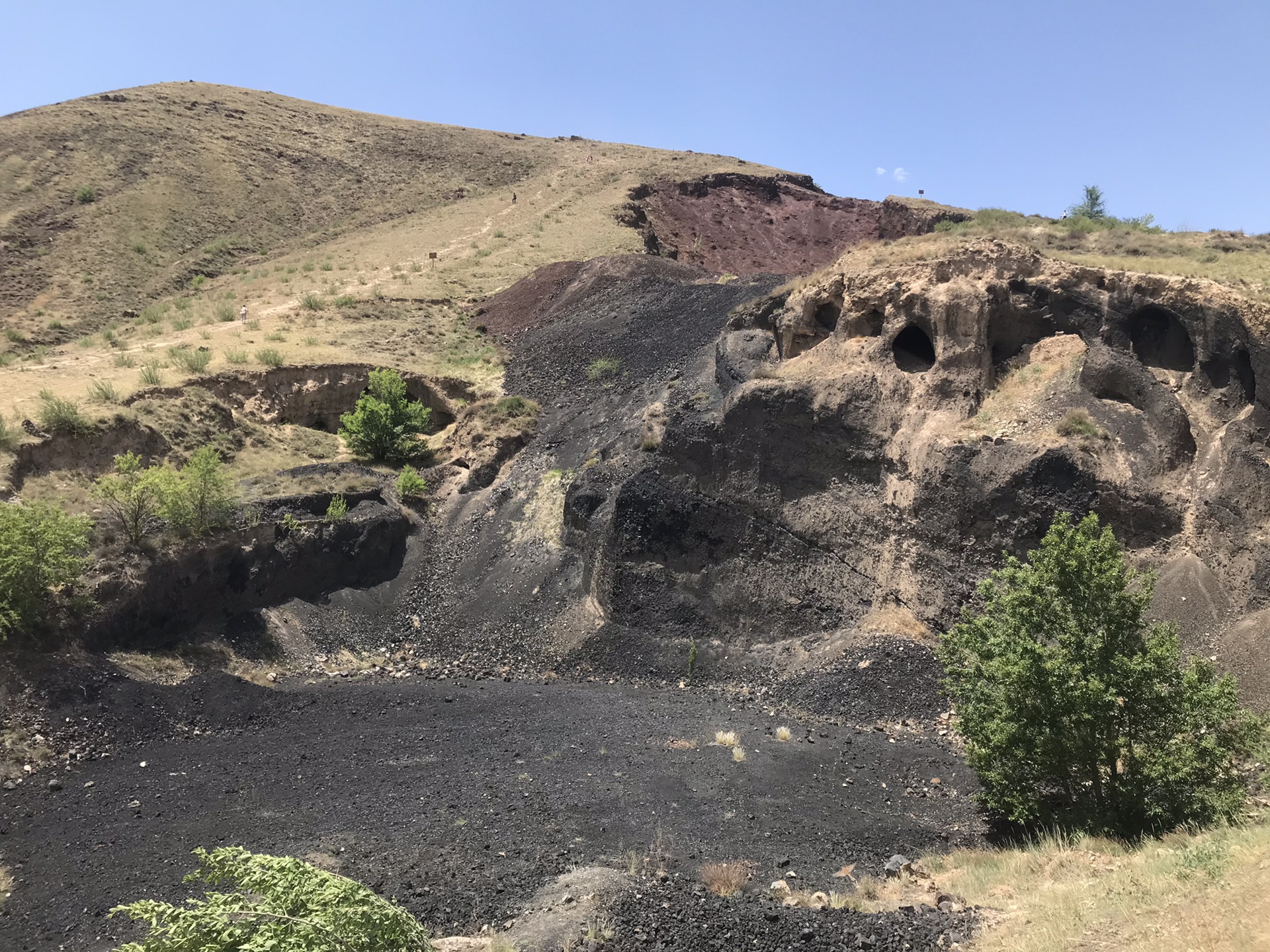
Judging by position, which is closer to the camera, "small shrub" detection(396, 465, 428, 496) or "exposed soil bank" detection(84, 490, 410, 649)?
"exposed soil bank" detection(84, 490, 410, 649)

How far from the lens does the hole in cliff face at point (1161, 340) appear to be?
1703 centimetres

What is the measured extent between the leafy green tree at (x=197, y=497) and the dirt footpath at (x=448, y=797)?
4.01 metres

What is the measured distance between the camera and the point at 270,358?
88.0 feet

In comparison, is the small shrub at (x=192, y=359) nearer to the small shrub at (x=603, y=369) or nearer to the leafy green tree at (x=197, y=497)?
the leafy green tree at (x=197, y=497)

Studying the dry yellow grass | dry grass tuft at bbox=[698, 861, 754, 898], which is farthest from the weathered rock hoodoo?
dry grass tuft at bbox=[698, 861, 754, 898]

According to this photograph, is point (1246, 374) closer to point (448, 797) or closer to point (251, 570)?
point (448, 797)

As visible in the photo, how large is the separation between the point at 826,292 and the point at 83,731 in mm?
17764

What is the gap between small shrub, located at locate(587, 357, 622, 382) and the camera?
26828 mm

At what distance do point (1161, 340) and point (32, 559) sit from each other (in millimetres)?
22120

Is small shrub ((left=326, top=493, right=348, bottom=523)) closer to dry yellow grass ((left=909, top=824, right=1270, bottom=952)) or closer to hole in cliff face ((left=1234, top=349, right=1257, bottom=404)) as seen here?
dry yellow grass ((left=909, top=824, right=1270, bottom=952))

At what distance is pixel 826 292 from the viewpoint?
20.8 metres

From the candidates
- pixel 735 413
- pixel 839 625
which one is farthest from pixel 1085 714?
pixel 735 413

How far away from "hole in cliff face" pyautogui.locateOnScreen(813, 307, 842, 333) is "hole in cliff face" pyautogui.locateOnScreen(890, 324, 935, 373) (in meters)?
1.75

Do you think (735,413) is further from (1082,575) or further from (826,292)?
(1082,575)
